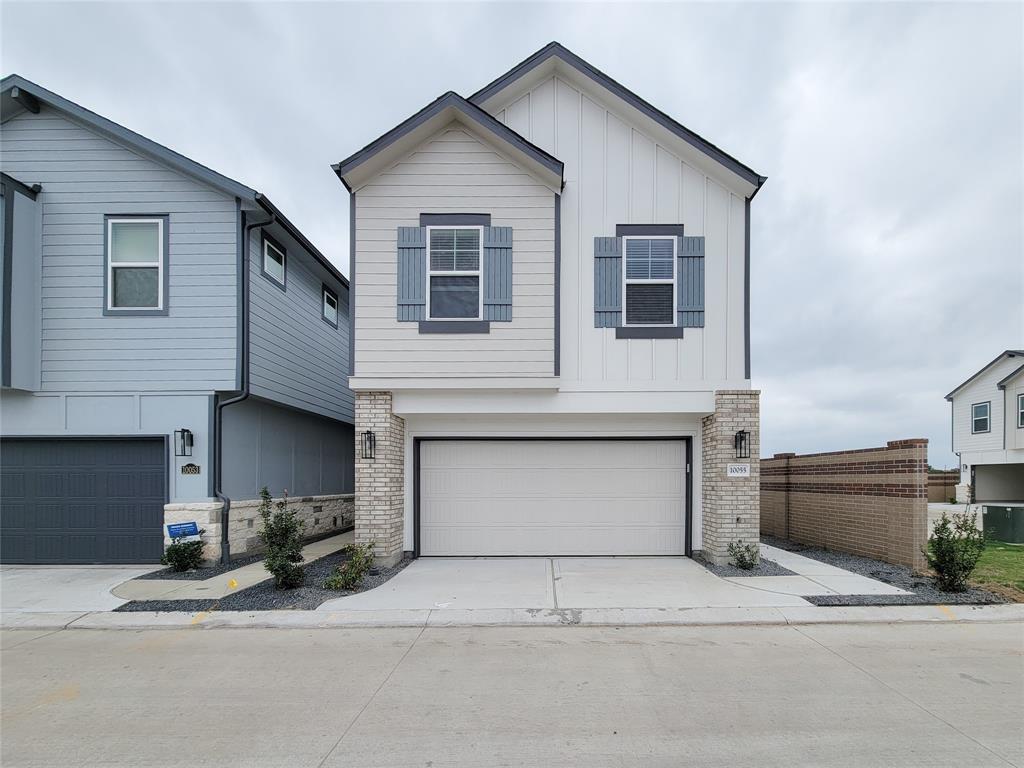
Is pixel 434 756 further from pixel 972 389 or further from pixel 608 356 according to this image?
pixel 972 389

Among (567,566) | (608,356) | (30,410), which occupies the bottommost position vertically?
(567,566)

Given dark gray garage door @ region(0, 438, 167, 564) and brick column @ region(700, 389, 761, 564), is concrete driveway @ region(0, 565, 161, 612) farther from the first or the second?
brick column @ region(700, 389, 761, 564)

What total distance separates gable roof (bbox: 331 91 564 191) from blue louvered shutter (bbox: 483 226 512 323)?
1.22m

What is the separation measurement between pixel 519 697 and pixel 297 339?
10020 millimetres

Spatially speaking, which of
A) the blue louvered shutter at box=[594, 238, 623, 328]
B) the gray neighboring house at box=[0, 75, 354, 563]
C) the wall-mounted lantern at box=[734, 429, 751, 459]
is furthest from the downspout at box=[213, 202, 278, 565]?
the wall-mounted lantern at box=[734, 429, 751, 459]

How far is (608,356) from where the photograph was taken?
10000mm

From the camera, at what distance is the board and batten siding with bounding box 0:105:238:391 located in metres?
10.2

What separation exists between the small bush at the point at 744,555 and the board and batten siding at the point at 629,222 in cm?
267

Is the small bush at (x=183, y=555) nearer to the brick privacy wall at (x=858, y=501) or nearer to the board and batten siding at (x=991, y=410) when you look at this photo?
the brick privacy wall at (x=858, y=501)

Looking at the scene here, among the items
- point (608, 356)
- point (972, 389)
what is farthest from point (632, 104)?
point (972, 389)

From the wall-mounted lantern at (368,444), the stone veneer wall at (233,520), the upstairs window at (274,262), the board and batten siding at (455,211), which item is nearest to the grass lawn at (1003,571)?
the board and batten siding at (455,211)

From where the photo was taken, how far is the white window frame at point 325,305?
14783mm

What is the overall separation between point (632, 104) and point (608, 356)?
4.26 m

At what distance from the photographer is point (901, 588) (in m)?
8.27
